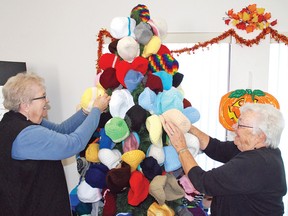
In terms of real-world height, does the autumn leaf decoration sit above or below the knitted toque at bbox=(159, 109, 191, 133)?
above

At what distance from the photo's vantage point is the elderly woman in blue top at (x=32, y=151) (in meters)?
1.15

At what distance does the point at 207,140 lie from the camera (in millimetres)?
1505

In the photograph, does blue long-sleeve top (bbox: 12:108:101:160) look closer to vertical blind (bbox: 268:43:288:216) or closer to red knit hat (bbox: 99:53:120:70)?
red knit hat (bbox: 99:53:120:70)

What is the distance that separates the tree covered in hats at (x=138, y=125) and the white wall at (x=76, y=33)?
1.12m

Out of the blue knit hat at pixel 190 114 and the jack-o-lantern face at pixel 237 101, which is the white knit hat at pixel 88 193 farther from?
the jack-o-lantern face at pixel 237 101

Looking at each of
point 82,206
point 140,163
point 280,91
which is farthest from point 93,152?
point 280,91

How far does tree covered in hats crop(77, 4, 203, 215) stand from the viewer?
1193 millimetres

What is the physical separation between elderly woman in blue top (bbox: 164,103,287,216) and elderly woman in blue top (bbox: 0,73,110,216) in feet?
1.52

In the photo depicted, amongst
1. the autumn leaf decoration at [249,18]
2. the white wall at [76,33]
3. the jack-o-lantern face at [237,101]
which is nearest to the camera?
the jack-o-lantern face at [237,101]

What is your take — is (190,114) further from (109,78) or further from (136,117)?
(109,78)

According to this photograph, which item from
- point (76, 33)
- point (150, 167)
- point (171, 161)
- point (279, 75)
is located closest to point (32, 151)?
point (150, 167)

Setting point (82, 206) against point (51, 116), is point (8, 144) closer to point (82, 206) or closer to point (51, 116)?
point (82, 206)

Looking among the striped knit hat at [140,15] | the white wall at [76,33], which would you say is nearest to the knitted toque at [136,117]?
the striped knit hat at [140,15]

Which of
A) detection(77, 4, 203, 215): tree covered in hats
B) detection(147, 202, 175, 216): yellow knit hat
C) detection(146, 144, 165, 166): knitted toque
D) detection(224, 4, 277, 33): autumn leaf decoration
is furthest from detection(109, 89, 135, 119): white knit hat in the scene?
detection(224, 4, 277, 33): autumn leaf decoration
